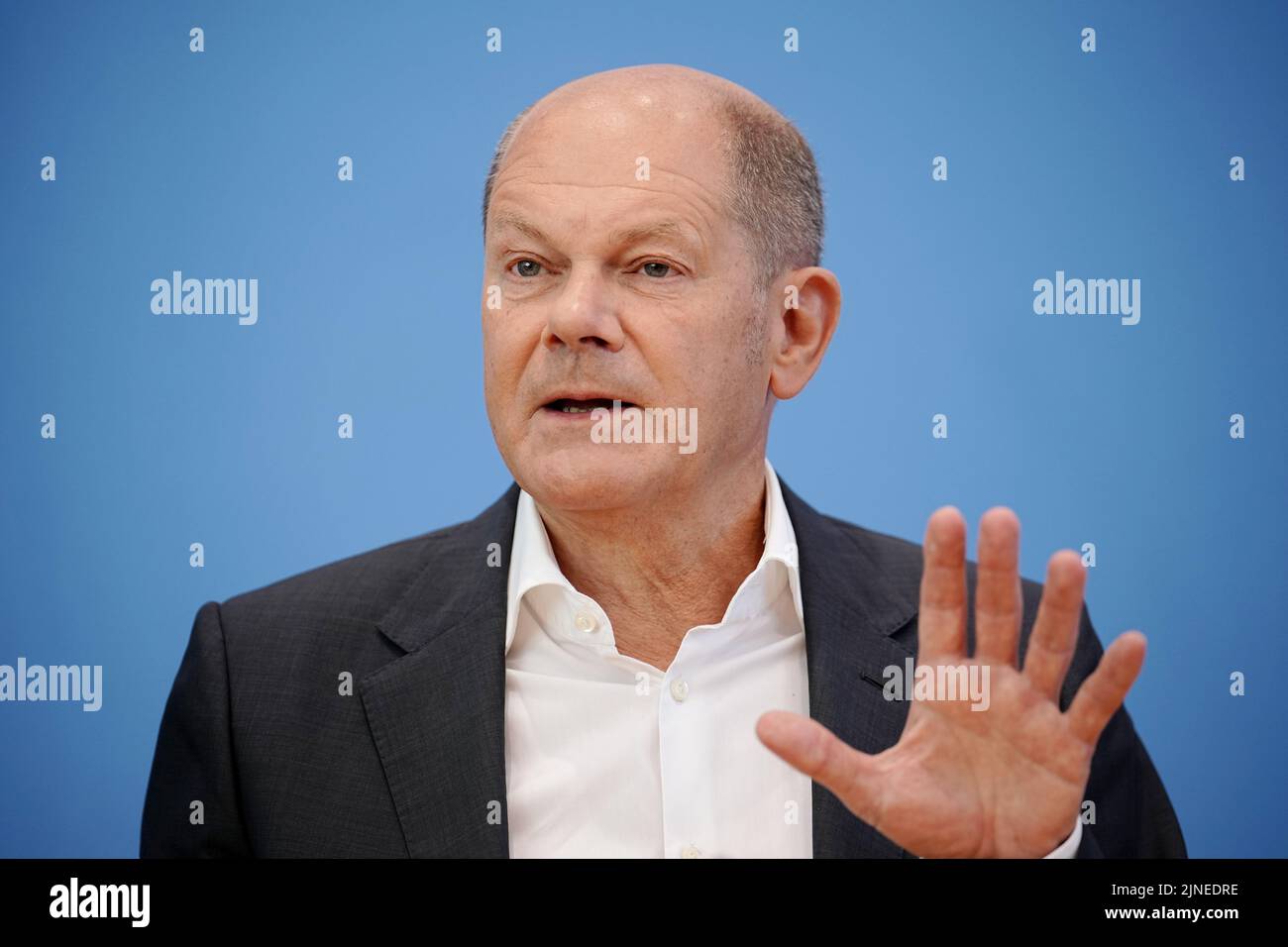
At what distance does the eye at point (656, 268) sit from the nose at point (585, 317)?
4.0 inches

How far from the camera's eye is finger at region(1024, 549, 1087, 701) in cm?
183

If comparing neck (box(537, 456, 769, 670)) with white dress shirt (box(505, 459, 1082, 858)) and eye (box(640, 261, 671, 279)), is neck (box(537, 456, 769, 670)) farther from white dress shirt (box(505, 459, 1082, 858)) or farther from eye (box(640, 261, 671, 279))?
eye (box(640, 261, 671, 279))

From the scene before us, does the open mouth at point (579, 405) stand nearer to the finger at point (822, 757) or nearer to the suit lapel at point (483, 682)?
the suit lapel at point (483, 682)

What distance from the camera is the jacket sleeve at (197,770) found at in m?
2.38

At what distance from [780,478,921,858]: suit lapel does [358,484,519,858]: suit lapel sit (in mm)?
605

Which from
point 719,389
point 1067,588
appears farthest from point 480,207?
point 1067,588

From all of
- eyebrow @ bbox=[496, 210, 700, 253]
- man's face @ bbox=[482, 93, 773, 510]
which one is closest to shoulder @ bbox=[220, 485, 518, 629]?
man's face @ bbox=[482, 93, 773, 510]

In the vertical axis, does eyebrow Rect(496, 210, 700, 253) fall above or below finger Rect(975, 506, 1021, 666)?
above

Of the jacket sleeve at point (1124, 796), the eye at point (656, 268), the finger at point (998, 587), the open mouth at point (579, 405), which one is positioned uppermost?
the eye at point (656, 268)

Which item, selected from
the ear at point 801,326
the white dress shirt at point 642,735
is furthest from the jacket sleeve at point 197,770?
the ear at point 801,326

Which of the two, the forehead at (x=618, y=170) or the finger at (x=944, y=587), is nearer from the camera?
the finger at (x=944, y=587)
